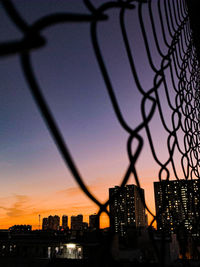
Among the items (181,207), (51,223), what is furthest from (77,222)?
(181,207)

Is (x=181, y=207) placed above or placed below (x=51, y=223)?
above

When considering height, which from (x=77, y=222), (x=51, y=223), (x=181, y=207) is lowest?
(x=51, y=223)

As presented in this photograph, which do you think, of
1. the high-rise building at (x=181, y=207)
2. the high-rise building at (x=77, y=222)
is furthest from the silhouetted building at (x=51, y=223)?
the high-rise building at (x=181, y=207)

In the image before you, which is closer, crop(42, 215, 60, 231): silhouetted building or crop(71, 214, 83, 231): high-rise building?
crop(71, 214, 83, 231): high-rise building

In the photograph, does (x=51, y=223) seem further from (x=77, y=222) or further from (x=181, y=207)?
(x=181, y=207)

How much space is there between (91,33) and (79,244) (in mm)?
24535

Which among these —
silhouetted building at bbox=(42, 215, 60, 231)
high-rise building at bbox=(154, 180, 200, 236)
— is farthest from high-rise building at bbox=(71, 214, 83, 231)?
high-rise building at bbox=(154, 180, 200, 236)

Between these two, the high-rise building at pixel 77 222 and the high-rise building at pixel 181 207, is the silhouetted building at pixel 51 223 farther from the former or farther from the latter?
the high-rise building at pixel 181 207

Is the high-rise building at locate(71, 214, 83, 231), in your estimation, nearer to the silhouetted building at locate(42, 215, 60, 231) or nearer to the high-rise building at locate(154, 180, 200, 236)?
the silhouetted building at locate(42, 215, 60, 231)

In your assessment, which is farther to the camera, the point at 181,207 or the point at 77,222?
the point at 77,222

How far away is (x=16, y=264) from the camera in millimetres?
20266

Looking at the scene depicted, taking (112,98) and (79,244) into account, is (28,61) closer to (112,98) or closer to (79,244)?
(112,98)

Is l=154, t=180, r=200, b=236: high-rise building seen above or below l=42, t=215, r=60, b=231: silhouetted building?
above

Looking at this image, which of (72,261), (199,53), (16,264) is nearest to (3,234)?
(16,264)
